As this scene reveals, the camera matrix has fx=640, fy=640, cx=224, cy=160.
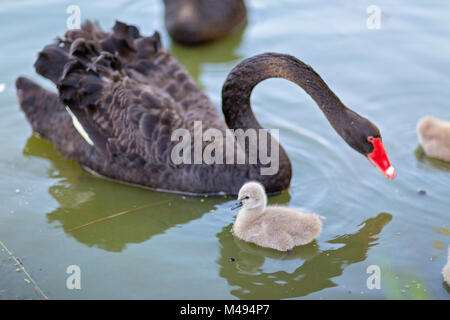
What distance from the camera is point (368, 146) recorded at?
4.45 m

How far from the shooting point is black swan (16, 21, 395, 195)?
15.5ft

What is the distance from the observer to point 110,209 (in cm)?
495

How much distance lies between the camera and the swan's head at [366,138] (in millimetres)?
4395

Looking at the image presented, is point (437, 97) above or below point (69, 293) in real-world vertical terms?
above

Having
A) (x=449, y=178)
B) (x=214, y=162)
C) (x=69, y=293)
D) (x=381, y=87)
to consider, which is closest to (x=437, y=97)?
(x=381, y=87)

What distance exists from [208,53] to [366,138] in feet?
10.7

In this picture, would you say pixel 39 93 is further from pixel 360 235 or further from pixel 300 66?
pixel 360 235

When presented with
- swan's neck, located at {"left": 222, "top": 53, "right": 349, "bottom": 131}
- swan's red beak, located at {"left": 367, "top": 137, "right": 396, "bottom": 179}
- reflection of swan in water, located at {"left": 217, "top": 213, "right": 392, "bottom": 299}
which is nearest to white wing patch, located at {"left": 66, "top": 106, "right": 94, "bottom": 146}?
swan's neck, located at {"left": 222, "top": 53, "right": 349, "bottom": 131}

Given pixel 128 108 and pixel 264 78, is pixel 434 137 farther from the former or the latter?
pixel 128 108

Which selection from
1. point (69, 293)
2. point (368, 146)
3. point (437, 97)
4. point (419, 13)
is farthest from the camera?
point (419, 13)

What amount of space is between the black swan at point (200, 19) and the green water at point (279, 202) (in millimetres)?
185

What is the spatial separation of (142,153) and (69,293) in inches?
52.1

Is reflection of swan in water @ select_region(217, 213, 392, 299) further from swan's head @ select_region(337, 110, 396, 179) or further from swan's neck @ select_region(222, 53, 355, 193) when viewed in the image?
swan's neck @ select_region(222, 53, 355, 193)

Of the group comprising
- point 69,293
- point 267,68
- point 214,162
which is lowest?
point 69,293
